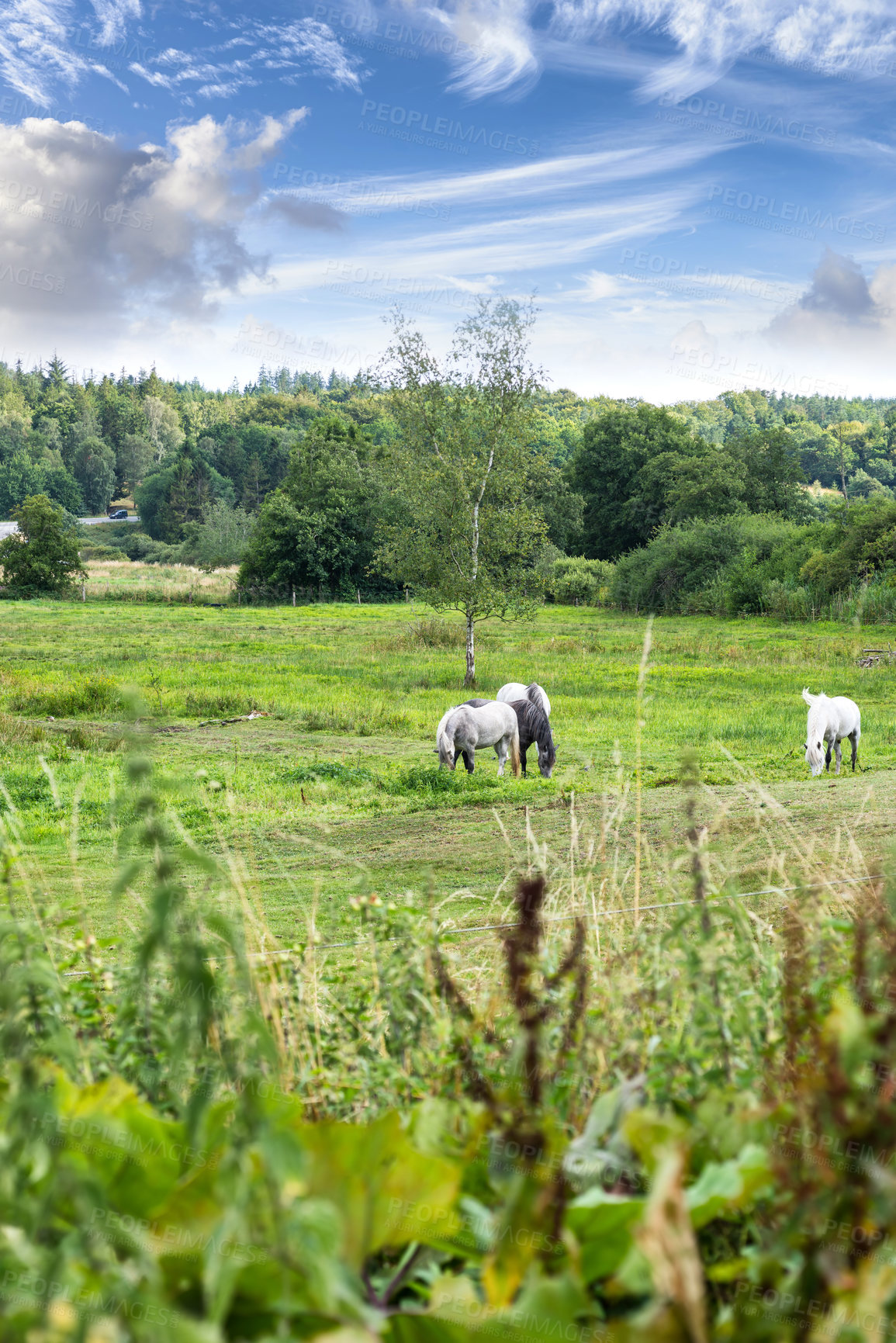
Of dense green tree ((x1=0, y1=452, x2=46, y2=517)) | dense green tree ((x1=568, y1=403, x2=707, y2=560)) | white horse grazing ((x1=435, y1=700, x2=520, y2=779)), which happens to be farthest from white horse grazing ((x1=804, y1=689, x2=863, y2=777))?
dense green tree ((x1=0, y1=452, x2=46, y2=517))

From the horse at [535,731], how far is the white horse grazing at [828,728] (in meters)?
4.26

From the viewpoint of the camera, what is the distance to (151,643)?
35.1 m

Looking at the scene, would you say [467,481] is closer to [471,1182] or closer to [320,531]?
[471,1182]

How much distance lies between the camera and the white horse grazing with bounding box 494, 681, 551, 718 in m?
16.5

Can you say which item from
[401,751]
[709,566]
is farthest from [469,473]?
[709,566]

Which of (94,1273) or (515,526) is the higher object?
(515,526)

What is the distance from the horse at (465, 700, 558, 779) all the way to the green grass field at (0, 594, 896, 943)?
45 centimetres

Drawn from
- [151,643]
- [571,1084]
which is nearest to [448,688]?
[151,643]

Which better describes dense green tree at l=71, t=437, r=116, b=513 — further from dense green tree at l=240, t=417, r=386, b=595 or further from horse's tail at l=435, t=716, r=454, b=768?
horse's tail at l=435, t=716, r=454, b=768

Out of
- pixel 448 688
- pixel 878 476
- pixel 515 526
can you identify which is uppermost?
pixel 878 476

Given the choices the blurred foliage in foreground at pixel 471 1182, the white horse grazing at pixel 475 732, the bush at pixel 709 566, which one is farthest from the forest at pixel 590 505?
the blurred foliage in foreground at pixel 471 1182

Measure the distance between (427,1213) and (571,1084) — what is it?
0.74m

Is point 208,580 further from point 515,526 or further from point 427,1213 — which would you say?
point 427,1213

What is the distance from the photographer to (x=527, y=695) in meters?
16.8
